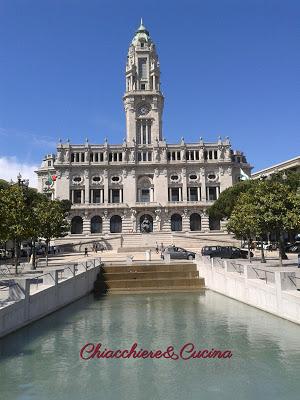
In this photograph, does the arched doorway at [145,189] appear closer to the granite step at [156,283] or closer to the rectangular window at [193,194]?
the rectangular window at [193,194]

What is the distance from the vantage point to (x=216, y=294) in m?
31.1

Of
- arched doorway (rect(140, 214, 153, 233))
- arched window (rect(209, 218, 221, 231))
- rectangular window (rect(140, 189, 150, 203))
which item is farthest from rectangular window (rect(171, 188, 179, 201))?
arched window (rect(209, 218, 221, 231))

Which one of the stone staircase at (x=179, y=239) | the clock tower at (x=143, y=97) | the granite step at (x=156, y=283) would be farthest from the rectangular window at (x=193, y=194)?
the granite step at (x=156, y=283)

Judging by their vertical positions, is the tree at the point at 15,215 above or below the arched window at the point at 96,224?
below

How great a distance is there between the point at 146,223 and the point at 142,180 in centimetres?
1145

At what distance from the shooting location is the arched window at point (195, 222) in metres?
93.6

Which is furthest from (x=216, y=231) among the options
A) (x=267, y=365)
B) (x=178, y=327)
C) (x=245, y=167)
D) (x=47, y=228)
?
(x=267, y=365)

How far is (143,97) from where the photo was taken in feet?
330

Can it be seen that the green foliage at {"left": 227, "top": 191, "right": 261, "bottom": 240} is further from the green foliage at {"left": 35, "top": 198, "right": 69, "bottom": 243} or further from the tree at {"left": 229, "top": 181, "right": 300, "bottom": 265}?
the green foliage at {"left": 35, "top": 198, "right": 69, "bottom": 243}

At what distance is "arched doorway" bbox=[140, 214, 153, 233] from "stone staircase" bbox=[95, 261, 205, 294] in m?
52.4

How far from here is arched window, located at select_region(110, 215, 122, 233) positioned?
93.8 meters

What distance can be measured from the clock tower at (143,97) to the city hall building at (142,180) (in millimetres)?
271

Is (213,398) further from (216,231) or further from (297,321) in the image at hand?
(216,231)

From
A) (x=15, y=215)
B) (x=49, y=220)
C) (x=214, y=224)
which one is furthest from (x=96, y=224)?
(x=15, y=215)
